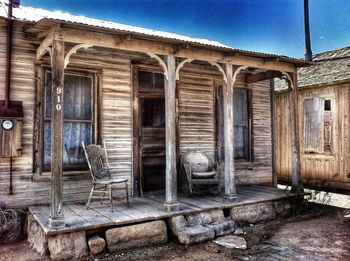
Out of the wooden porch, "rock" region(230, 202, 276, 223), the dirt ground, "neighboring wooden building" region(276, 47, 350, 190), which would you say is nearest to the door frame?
the wooden porch

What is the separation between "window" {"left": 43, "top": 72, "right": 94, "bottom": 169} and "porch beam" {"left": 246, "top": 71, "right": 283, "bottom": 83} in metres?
4.30

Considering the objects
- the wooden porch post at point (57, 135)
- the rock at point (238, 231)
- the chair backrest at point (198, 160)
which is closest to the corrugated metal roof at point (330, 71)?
the chair backrest at point (198, 160)

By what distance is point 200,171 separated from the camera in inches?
296

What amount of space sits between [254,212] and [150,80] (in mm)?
3589

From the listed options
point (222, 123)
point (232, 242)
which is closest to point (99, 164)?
point (232, 242)

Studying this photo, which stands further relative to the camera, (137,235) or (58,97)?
(137,235)

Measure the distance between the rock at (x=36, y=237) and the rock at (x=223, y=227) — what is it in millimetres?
2647

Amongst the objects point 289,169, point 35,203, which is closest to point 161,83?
point 35,203

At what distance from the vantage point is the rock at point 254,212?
637 centimetres

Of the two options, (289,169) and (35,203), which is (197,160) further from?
(289,169)

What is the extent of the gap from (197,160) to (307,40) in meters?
8.23

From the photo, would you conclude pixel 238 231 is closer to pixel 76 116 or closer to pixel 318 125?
pixel 76 116

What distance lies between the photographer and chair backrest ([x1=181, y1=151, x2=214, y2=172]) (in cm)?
749

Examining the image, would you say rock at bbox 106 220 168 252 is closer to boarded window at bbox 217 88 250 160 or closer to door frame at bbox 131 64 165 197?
door frame at bbox 131 64 165 197
